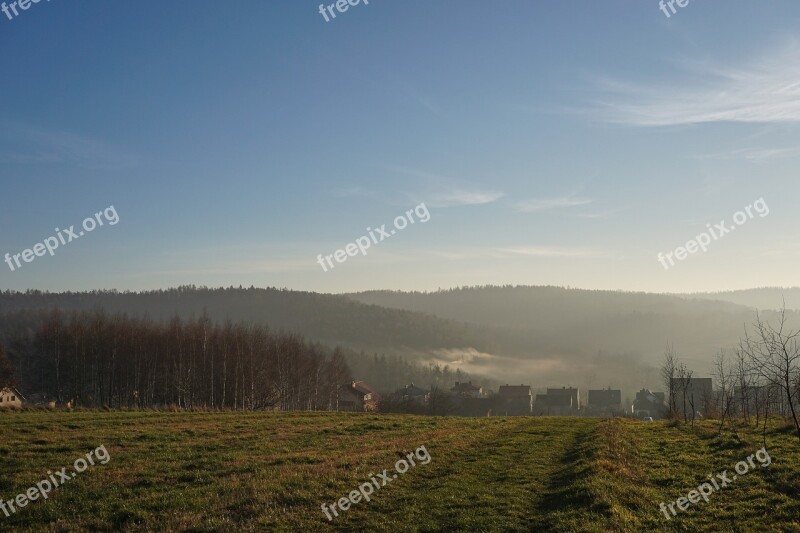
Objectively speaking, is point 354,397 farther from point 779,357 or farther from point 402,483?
point 402,483

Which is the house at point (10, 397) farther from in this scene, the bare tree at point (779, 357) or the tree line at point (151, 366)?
the bare tree at point (779, 357)

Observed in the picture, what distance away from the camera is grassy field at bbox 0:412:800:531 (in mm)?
13969

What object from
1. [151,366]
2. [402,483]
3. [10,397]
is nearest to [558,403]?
[151,366]

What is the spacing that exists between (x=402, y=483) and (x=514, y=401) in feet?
395

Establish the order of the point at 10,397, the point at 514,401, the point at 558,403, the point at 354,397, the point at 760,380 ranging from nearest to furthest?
the point at 760,380 → the point at 10,397 → the point at 354,397 → the point at 514,401 → the point at 558,403

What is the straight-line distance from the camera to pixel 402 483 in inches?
737

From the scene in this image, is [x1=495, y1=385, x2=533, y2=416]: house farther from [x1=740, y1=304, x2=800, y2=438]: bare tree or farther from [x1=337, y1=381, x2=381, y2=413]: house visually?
[x1=740, y1=304, x2=800, y2=438]: bare tree

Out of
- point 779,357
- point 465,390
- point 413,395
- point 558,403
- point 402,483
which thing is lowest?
point 558,403

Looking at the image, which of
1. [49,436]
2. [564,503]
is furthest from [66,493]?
[49,436]

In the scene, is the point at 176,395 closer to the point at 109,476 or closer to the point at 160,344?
the point at 160,344

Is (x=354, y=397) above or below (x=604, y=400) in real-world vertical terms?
above

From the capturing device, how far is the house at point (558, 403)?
443 feet

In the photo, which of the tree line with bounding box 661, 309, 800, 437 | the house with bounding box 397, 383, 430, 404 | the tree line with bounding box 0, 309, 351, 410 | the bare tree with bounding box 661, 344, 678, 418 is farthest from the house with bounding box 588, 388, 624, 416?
the tree line with bounding box 661, 309, 800, 437

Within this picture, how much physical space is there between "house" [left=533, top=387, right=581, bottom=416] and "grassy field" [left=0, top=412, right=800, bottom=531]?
107888 mm
